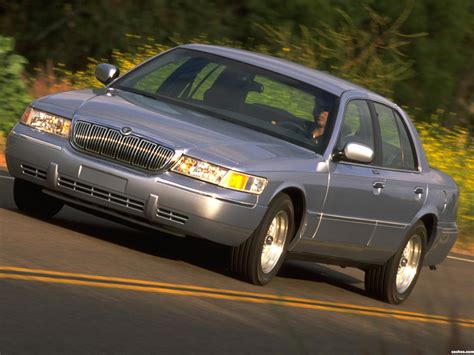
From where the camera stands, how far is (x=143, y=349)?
22.1ft

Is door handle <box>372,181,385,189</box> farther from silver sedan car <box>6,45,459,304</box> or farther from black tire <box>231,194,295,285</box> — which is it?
black tire <box>231,194,295,285</box>

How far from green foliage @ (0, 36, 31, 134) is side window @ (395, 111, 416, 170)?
6.29 m

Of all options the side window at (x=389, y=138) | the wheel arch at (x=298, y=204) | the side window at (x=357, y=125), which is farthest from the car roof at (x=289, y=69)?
the wheel arch at (x=298, y=204)

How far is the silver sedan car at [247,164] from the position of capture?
9.41 meters

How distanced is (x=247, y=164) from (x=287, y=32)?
1653 centimetres

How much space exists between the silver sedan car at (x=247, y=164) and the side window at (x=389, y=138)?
0.06 feet

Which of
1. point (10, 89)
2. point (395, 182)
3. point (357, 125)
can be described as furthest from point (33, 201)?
point (10, 89)

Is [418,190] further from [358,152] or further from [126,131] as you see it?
[126,131]

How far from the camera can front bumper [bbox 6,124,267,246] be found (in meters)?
9.35

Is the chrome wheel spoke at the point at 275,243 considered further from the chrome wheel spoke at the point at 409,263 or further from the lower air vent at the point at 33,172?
the chrome wheel spoke at the point at 409,263

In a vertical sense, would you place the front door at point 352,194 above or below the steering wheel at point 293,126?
below

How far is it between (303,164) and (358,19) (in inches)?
771

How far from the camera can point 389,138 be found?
1161 centimetres

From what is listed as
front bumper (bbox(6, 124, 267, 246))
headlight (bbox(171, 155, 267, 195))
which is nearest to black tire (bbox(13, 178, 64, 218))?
front bumper (bbox(6, 124, 267, 246))
